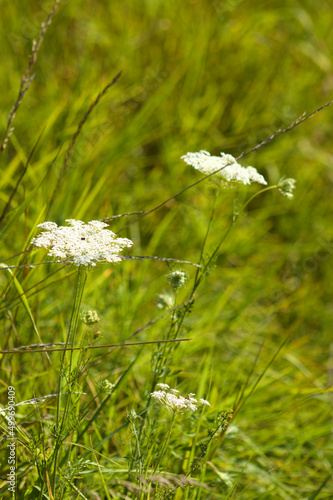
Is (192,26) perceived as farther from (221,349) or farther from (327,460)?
(327,460)

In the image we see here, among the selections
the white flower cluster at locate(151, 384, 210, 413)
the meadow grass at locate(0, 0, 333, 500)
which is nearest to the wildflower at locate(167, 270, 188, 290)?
the meadow grass at locate(0, 0, 333, 500)

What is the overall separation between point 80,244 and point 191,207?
6.20 ft

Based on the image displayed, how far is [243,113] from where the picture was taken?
11.1 feet

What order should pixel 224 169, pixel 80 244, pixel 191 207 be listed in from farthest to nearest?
pixel 191 207, pixel 224 169, pixel 80 244

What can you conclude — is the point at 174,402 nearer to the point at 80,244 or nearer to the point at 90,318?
the point at 90,318

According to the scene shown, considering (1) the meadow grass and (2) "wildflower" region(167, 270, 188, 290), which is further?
(1) the meadow grass

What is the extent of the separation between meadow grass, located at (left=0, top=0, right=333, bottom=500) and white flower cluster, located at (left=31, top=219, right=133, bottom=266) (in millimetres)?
346

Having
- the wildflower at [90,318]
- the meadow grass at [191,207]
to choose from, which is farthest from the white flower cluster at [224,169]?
the wildflower at [90,318]

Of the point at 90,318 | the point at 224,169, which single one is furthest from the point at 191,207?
the point at 90,318

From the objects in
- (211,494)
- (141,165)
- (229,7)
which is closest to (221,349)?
(211,494)

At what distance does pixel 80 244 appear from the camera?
1.11 metres

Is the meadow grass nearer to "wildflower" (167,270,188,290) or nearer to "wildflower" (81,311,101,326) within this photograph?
"wildflower" (167,270,188,290)

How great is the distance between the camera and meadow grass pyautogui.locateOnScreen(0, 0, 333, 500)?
1816 mm

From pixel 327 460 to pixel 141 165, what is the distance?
81.0 inches
